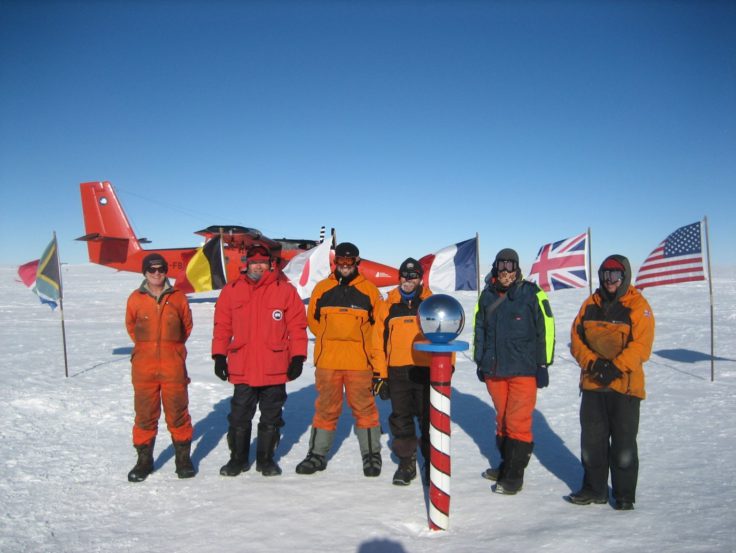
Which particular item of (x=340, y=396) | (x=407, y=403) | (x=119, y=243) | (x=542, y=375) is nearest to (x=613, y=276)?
(x=542, y=375)

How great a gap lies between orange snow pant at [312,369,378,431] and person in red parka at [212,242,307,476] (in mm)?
318

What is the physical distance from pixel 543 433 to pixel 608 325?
8.24ft

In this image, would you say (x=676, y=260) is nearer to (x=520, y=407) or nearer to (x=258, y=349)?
(x=520, y=407)

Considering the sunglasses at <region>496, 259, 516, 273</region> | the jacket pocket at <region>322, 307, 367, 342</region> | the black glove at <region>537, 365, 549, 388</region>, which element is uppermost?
the sunglasses at <region>496, 259, 516, 273</region>

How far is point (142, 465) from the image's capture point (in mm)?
4531

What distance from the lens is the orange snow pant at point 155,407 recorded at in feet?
14.8

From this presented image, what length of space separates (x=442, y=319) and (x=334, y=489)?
6.98 feet

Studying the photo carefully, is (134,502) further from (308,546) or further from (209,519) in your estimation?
(308,546)

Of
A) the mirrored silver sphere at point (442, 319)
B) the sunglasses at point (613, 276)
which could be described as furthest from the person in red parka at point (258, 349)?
the sunglasses at point (613, 276)

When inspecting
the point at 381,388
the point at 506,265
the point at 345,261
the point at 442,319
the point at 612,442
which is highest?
the point at 345,261

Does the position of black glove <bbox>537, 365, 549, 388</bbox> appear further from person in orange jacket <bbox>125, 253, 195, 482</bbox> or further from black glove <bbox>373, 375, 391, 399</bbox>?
person in orange jacket <bbox>125, 253, 195, 482</bbox>

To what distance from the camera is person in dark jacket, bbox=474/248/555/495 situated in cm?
404

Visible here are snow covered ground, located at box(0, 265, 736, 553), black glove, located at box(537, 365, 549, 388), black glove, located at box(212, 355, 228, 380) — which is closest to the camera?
snow covered ground, located at box(0, 265, 736, 553)

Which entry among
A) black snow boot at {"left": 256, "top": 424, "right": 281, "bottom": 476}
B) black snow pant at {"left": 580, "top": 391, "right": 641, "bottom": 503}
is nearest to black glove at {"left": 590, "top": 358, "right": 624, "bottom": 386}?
black snow pant at {"left": 580, "top": 391, "right": 641, "bottom": 503}
